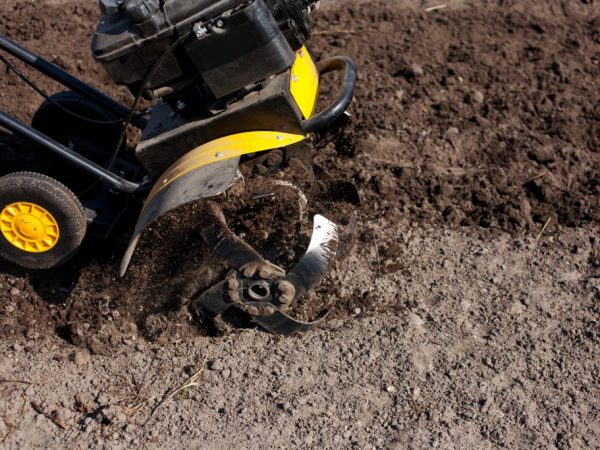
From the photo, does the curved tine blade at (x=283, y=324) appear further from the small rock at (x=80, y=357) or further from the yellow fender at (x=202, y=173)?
the small rock at (x=80, y=357)

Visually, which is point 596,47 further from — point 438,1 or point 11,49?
point 11,49

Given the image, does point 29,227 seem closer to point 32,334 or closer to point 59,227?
point 59,227

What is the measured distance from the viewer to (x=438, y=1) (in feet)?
20.8

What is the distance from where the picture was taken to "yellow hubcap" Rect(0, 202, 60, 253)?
3.79 metres

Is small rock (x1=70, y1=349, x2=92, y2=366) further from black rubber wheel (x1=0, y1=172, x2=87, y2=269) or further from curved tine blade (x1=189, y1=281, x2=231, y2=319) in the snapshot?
curved tine blade (x1=189, y1=281, x2=231, y2=319)

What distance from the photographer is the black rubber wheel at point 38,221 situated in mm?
3730

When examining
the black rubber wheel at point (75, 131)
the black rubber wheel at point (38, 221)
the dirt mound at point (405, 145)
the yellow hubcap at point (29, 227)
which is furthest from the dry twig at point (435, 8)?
the yellow hubcap at point (29, 227)

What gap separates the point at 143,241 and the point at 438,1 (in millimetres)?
3503

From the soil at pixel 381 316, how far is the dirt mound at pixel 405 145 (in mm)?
12

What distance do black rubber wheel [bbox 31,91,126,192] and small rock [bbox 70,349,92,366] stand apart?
1.14m

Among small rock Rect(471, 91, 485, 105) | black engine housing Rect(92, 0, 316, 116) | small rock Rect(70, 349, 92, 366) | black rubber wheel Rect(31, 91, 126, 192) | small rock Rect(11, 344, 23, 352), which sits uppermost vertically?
black engine housing Rect(92, 0, 316, 116)

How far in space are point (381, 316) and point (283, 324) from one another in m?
0.45

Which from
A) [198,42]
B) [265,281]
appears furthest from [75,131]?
[265,281]

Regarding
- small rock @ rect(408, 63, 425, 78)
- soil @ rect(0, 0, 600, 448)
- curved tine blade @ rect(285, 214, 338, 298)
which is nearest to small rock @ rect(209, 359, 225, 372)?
soil @ rect(0, 0, 600, 448)
